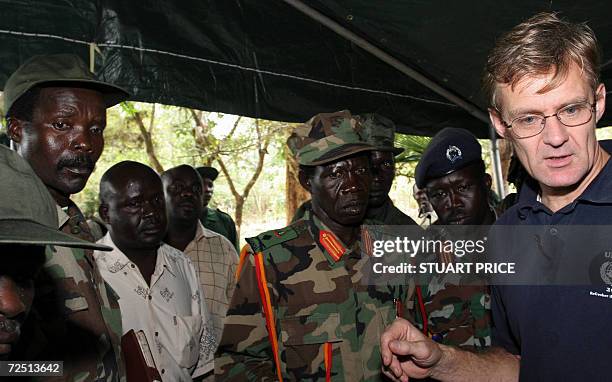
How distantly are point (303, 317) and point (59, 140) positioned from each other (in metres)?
1.17

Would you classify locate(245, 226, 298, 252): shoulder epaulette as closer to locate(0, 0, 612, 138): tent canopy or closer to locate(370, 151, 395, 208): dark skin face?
locate(0, 0, 612, 138): tent canopy

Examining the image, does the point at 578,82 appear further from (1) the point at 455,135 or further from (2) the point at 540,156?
(1) the point at 455,135

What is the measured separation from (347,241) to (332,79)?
1620mm

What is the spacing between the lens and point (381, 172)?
407 centimetres

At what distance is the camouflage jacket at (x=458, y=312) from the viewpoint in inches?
102

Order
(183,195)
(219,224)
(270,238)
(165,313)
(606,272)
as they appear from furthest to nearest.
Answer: (219,224) < (183,195) < (165,313) < (270,238) < (606,272)

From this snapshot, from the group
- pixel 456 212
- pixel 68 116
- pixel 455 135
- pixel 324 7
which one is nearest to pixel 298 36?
pixel 324 7

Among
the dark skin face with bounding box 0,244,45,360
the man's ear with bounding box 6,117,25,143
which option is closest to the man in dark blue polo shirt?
the dark skin face with bounding box 0,244,45,360

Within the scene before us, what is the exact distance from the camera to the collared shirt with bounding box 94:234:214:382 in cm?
275

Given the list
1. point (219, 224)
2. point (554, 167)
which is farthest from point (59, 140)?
point (219, 224)

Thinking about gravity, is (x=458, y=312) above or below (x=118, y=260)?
below

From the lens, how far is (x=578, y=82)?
5.14 feet

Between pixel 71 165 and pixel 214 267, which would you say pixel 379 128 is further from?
pixel 71 165

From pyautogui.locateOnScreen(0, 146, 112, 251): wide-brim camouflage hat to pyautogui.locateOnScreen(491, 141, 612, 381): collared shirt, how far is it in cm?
124
